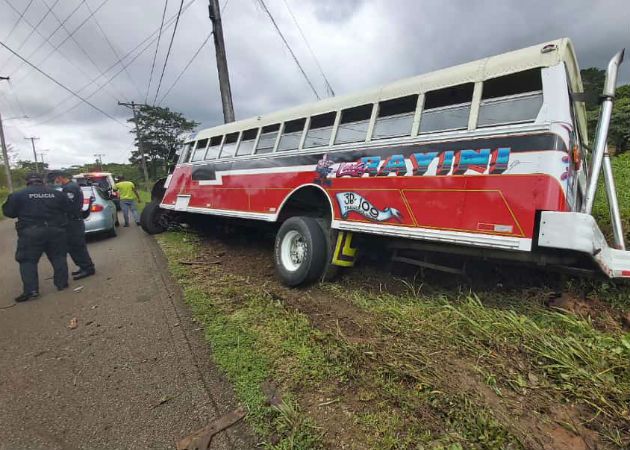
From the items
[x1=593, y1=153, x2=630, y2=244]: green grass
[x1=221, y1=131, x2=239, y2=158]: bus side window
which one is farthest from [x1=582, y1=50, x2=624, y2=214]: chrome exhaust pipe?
[x1=221, y1=131, x2=239, y2=158]: bus side window

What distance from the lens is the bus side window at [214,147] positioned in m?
6.50

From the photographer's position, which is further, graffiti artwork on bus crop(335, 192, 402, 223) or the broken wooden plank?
graffiti artwork on bus crop(335, 192, 402, 223)

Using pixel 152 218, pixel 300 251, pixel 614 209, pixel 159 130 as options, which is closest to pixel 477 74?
pixel 614 209

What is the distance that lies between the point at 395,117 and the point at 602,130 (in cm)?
186

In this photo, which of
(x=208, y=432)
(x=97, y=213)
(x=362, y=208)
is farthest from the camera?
(x=97, y=213)

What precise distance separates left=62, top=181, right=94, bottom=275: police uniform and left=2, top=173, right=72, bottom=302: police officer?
1.35 feet

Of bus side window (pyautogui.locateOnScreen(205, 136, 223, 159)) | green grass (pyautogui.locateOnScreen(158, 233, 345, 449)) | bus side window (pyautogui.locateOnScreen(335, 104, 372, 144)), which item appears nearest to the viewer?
green grass (pyautogui.locateOnScreen(158, 233, 345, 449))

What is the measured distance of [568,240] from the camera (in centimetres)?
245

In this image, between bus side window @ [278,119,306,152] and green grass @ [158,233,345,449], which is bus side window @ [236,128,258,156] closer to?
bus side window @ [278,119,306,152]

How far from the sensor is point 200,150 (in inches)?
278

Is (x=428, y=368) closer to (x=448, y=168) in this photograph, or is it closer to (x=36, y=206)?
(x=448, y=168)

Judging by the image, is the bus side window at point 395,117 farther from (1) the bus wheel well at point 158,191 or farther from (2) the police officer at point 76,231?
(1) the bus wheel well at point 158,191

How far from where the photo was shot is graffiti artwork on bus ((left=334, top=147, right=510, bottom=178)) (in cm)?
280

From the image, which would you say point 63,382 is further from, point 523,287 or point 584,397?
point 523,287
